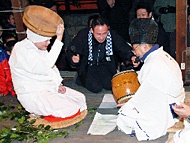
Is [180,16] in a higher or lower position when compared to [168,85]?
higher

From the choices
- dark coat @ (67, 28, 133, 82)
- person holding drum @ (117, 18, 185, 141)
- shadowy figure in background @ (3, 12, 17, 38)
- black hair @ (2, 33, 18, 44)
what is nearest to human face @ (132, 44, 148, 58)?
person holding drum @ (117, 18, 185, 141)

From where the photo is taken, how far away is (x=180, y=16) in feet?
16.3

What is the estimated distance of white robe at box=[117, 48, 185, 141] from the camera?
3.51 meters

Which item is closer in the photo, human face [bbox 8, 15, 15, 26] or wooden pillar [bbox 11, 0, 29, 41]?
wooden pillar [bbox 11, 0, 29, 41]

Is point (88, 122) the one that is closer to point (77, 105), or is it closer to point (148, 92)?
point (77, 105)

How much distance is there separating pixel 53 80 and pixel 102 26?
0.99 metres

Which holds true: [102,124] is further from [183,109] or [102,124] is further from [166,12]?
[166,12]

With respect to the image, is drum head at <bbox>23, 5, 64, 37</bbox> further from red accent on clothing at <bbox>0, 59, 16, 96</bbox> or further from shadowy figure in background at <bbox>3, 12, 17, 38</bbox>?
shadowy figure in background at <bbox>3, 12, 17, 38</bbox>

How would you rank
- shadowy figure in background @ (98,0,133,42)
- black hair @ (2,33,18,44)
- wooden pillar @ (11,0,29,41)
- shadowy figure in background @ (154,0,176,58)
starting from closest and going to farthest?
wooden pillar @ (11,0,29,41) < black hair @ (2,33,18,44) < shadowy figure in background @ (98,0,133,42) < shadowy figure in background @ (154,0,176,58)

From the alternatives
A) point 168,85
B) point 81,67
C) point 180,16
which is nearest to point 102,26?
point 81,67

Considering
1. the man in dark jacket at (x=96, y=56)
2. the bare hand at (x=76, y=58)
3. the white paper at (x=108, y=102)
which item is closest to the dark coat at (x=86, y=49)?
the man in dark jacket at (x=96, y=56)

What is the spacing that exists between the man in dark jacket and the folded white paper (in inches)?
34.3

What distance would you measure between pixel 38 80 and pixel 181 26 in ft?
7.20

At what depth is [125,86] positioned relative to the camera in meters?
3.95
